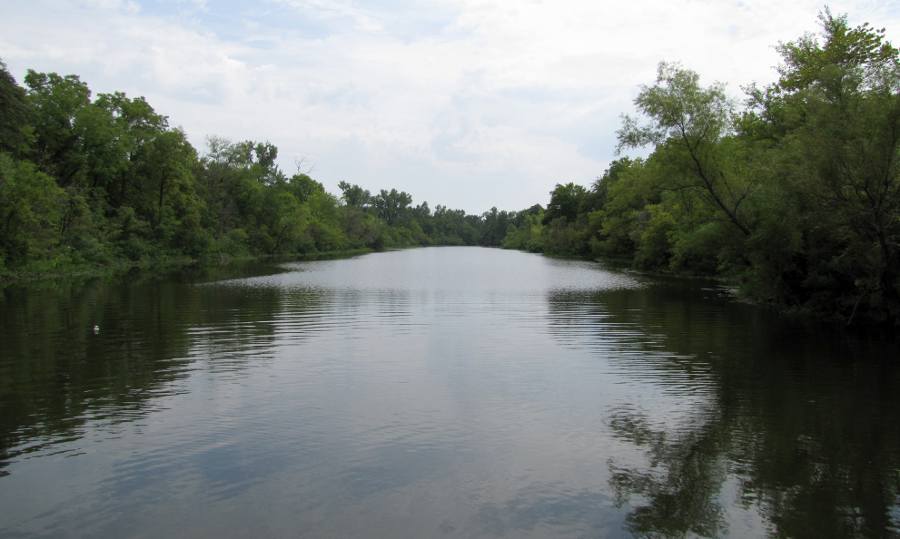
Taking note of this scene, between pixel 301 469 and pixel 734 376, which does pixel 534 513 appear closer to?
pixel 301 469

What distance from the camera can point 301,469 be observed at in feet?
30.1

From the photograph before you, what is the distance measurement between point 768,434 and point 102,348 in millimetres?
15981

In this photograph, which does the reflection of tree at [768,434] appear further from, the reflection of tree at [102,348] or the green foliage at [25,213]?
the green foliage at [25,213]

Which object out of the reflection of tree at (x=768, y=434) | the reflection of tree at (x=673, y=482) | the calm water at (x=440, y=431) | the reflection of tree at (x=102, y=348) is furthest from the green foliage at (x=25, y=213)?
the reflection of tree at (x=673, y=482)

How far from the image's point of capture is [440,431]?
10977 millimetres

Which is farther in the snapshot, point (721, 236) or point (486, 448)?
point (721, 236)

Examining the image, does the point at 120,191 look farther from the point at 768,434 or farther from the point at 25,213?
the point at 768,434

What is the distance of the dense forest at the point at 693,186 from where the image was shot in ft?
71.2

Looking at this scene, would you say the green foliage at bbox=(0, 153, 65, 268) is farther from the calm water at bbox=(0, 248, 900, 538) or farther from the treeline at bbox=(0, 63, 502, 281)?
the calm water at bbox=(0, 248, 900, 538)

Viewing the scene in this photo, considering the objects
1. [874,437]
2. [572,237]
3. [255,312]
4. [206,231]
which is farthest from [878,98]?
[572,237]

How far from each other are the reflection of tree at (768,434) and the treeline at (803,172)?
4026 millimetres

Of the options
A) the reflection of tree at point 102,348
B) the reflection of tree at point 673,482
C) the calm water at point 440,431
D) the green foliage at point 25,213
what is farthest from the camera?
the green foliage at point 25,213

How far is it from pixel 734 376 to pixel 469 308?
14786mm

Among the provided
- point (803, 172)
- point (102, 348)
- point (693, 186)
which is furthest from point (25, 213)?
point (803, 172)
